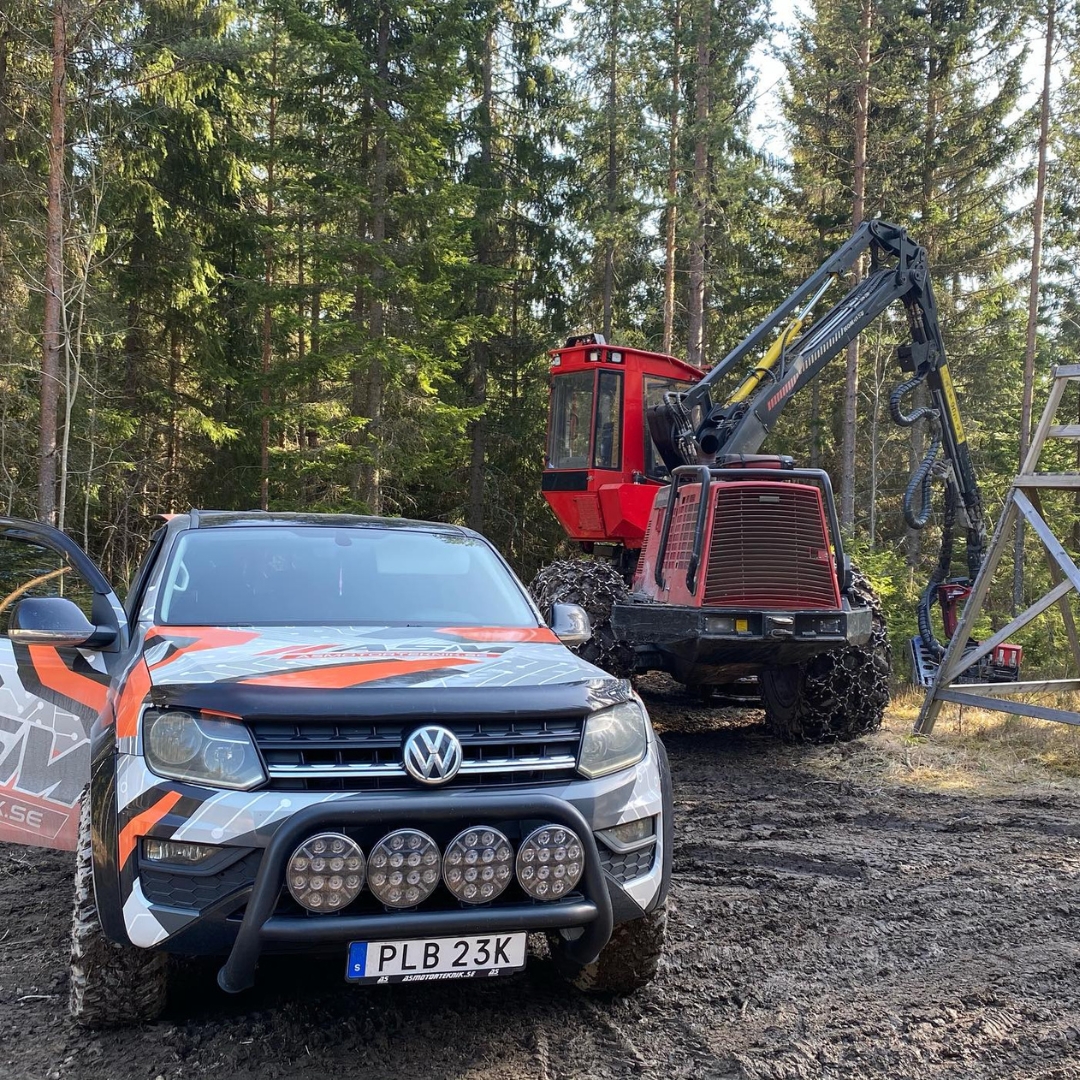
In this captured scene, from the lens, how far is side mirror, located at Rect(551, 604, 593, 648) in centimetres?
422

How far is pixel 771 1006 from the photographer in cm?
359

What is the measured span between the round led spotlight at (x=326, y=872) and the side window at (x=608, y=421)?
305 inches

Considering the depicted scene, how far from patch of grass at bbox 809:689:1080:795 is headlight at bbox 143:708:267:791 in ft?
18.7

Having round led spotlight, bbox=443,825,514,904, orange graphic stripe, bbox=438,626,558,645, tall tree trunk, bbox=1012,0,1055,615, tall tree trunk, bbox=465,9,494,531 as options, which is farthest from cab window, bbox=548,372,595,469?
tall tree trunk, bbox=1012,0,1055,615

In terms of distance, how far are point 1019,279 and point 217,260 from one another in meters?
18.0

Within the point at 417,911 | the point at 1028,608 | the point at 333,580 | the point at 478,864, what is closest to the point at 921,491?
the point at 1028,608

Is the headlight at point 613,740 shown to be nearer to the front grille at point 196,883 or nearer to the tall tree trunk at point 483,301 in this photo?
the front grille at point 196,883

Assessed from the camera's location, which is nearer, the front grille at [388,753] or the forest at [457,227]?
the front grille at [388,753]

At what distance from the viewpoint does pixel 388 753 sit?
3.00 m

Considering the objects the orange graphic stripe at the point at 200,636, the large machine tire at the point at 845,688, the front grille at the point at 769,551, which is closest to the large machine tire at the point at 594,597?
the front grille at the point at 769,551

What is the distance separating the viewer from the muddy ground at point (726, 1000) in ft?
10.2

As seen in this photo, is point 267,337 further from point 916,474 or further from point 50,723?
point 50,723

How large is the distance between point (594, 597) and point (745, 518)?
1.83 m

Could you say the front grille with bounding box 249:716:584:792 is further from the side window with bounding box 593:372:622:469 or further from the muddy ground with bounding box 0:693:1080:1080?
the side window with bounding box 593:372:622:469
